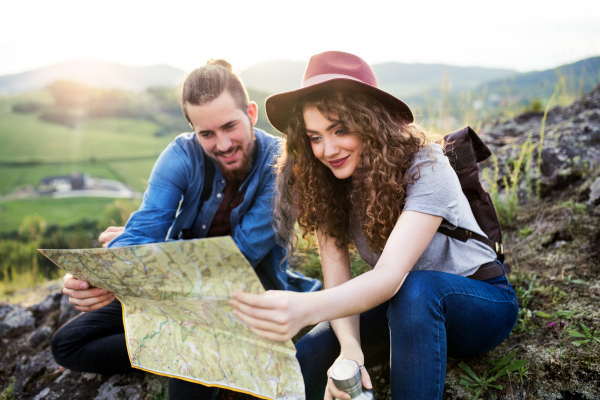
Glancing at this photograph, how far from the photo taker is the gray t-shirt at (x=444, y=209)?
1350 mm

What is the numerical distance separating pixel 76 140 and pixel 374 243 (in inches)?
1122

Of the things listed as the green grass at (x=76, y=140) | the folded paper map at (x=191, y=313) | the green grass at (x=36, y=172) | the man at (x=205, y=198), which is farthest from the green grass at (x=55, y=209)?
the folded paper map at (x=191, y=313)

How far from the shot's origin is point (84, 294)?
1.64m

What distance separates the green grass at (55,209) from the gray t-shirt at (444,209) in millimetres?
13035

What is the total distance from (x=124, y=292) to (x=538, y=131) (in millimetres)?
4249

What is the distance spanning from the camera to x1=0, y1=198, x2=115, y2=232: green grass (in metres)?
13.1

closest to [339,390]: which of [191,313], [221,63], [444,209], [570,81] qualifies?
[191,313]

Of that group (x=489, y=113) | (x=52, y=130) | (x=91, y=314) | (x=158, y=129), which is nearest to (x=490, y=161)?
(x=489, y=113)

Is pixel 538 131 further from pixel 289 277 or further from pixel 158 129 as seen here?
pixel 158 129

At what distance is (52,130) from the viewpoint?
979 inches

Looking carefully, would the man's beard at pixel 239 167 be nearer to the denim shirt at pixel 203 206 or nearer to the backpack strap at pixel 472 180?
the denim shirt at pixel 203 206

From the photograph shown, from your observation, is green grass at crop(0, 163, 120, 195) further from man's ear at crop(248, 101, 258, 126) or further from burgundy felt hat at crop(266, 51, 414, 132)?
burgundy felt hat at crop(266, 51, 414, 132)

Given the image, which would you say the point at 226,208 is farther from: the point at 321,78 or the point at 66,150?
the point at 66,150

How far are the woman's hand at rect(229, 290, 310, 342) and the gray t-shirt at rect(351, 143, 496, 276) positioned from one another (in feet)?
1.99
